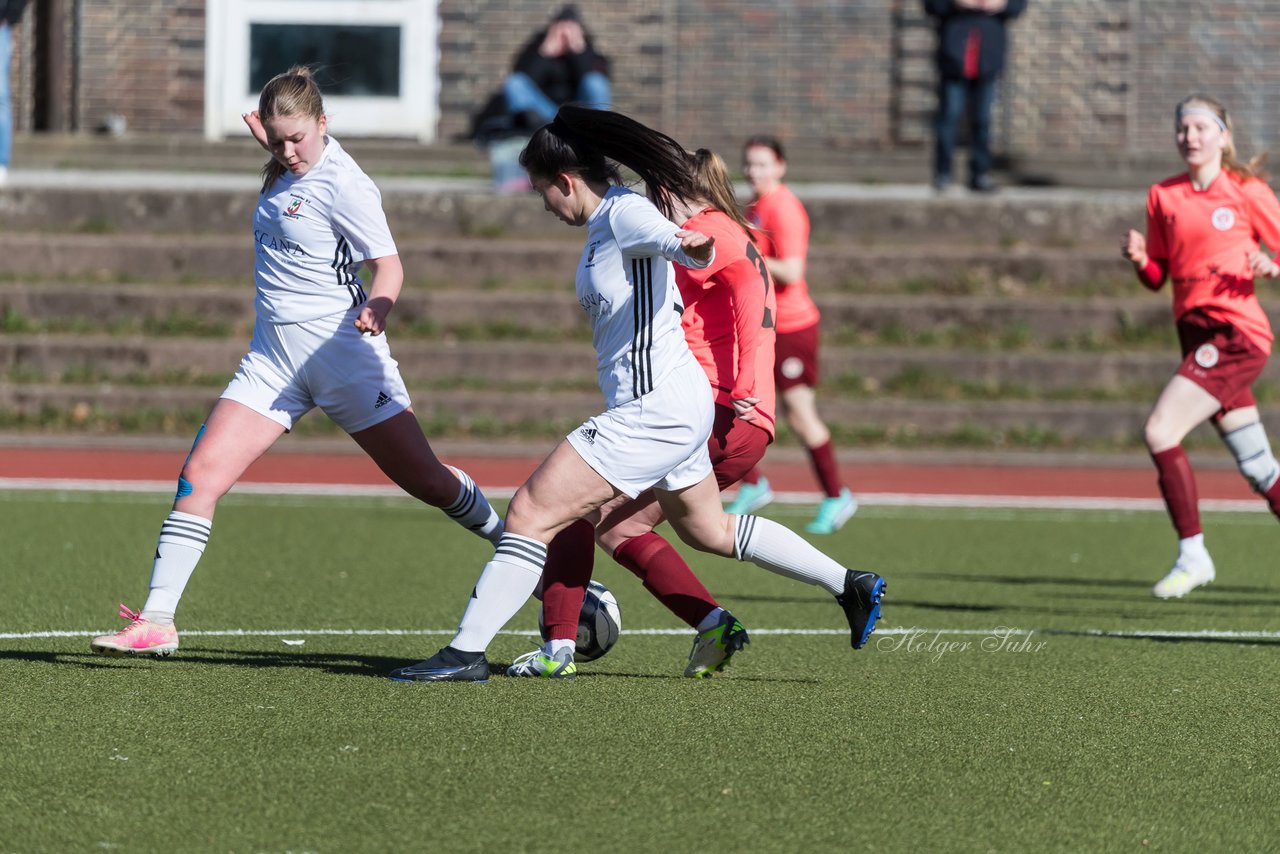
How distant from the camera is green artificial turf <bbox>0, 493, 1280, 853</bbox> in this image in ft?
14.0

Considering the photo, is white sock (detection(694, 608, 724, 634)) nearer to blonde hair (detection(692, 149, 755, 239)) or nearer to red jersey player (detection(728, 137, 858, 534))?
blonde hair (detection(692, 149, 755, 239))

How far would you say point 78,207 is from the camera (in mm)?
18328

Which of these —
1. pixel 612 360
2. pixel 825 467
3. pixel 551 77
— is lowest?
pixel 825 467

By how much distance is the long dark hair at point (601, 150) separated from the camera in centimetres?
555

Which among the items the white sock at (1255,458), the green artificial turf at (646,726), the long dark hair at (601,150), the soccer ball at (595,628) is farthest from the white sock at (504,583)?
Result: the white sock at (1255,458)

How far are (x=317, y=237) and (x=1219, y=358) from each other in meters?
4.22

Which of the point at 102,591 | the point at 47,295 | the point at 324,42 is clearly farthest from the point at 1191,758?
the point at 324,42

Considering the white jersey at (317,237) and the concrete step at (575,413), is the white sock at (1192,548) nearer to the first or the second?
the white jersey at (317,237)

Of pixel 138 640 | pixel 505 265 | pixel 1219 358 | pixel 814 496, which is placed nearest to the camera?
pixel 138 640

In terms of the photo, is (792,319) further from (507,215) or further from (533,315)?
(507,215)

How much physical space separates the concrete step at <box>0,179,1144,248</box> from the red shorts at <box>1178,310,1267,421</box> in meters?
10.0

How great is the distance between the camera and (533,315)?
56.5 ft

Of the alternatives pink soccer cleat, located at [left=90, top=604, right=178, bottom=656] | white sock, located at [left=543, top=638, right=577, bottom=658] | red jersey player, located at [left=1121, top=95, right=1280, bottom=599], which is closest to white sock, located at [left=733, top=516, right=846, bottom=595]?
white sock, located at [left=543, top=638, right=577, bottom=658]

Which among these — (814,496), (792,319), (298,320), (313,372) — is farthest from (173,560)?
(814,496)
